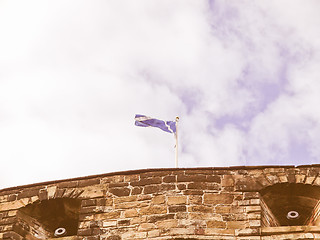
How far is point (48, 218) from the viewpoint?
11.2 metres

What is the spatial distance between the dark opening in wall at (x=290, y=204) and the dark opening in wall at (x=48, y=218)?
338 centimetres

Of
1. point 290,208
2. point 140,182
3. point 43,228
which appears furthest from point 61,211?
point 290,208

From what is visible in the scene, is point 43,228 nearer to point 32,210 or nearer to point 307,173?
point 32,210

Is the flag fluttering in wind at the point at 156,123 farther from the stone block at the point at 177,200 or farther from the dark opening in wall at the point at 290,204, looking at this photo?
the dark opening in wall at the point at 290,204

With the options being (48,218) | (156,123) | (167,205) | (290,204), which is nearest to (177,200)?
(167,205)

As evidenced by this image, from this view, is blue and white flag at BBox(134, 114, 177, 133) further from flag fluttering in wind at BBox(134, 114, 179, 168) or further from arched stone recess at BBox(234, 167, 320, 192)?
arched stone recess at BBox(234, 167, 320, 192)

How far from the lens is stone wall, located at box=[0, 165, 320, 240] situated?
974cm

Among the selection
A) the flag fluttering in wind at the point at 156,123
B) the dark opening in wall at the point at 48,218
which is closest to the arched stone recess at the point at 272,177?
the flag fluttering in wind at the point at 156,123

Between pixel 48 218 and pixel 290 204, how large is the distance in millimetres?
4433

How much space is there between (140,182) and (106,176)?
0.70 meters

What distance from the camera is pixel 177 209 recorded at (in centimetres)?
999

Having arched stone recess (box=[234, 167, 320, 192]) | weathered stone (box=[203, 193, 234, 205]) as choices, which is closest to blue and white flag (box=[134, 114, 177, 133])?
arched stone recess (box=[234, 167, 320, 192])

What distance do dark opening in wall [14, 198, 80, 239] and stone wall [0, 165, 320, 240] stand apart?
0.06 ft

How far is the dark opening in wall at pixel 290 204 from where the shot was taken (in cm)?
1039
